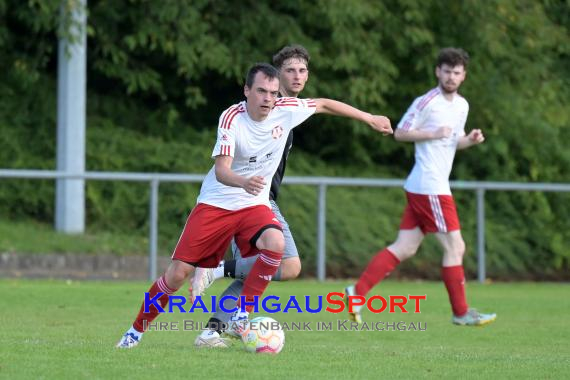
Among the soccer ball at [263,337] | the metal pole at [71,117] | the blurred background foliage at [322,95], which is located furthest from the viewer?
the blurred background foliage at [322,95]

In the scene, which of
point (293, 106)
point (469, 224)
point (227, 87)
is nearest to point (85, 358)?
point (293, 106)

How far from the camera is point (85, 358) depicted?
7.33 m

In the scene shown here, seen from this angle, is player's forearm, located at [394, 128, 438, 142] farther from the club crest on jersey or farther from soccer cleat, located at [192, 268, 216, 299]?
the club crest on jersey

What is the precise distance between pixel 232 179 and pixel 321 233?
30.7 feet

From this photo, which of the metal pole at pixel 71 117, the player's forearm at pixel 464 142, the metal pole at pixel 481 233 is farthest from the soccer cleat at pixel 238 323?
the metal pole at pixel 481 233

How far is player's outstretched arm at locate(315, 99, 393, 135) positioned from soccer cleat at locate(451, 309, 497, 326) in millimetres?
2775

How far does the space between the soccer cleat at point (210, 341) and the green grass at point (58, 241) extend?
311 inches

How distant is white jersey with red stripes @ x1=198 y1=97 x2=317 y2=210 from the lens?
8.27m

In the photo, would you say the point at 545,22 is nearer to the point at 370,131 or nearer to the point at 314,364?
the point at 370,131

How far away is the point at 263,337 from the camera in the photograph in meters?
8.04

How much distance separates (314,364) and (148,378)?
3.71 feet

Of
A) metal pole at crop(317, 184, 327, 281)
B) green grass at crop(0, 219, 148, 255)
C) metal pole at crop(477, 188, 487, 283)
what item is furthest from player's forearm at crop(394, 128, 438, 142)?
metal pole at crop(477, 188, 487, 283)

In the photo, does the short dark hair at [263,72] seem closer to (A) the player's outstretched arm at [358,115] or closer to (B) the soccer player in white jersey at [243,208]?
(B) the soccer player in white jersey at [243,208]

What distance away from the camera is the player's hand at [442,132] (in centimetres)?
1085
